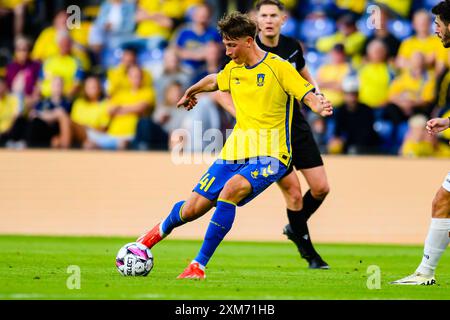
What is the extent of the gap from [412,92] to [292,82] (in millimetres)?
8085

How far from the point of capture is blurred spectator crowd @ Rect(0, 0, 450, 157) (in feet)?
52.7

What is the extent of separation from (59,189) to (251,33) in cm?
809

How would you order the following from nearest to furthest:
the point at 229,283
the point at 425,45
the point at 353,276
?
the point at 229,283 → the point at 353,276 → the point at 425,45

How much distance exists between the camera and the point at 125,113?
1659cm

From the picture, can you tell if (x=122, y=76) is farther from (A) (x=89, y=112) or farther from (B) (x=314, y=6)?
(B) (x=314, y=6)

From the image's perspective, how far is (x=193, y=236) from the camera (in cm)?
1555

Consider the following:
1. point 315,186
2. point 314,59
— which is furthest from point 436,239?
point 314,59

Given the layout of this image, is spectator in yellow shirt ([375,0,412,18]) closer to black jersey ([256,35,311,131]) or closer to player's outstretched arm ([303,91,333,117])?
black jersey ([256,35,311,131])

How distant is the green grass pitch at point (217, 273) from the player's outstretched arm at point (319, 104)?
4.74 ft

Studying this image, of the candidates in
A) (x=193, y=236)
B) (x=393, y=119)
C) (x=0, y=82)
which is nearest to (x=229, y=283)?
(x=193, y=236)

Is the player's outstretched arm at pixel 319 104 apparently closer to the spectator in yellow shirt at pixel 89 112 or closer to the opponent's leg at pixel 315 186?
the opponent's leg at pixel 315 186

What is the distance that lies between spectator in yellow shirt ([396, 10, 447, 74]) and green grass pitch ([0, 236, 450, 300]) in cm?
367

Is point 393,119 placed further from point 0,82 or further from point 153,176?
point 0,82

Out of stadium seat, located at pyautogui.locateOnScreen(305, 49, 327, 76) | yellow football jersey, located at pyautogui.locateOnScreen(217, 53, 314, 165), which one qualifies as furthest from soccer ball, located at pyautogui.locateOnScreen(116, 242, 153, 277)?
stadium seat, located at pyautogui.locateOnScreen(305, 49, 327, 76)
